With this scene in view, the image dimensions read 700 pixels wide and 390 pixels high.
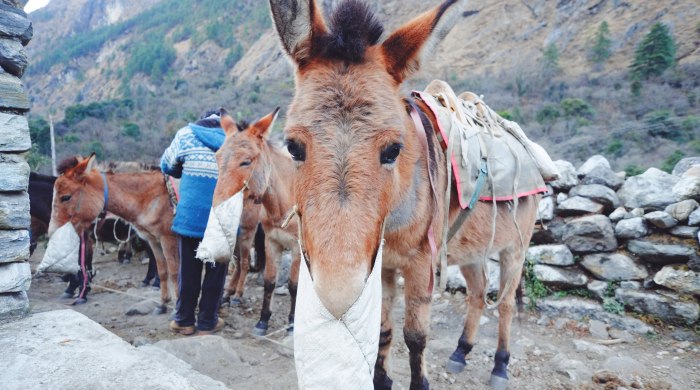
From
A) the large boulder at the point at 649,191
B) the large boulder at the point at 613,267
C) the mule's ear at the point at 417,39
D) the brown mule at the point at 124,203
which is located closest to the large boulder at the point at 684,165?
the large boulder at the point at 649,191

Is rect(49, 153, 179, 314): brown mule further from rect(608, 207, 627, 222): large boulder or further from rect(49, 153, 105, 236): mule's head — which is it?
rect(608, 207, 627, 222): large boulder

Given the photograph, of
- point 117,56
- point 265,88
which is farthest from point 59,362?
point 117,56

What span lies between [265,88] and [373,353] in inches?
1653

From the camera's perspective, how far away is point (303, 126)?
1480 millimetres

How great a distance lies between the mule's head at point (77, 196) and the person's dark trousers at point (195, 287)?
1.69 meters

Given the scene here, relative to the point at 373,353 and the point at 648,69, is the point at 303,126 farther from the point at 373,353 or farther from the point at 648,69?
the point at 648,69

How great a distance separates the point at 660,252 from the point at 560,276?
1081mm

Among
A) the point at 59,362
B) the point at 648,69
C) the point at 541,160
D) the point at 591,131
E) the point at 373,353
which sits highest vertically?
the point at 648,69

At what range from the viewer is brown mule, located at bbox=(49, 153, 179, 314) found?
4.58 m

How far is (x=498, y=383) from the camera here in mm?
3326

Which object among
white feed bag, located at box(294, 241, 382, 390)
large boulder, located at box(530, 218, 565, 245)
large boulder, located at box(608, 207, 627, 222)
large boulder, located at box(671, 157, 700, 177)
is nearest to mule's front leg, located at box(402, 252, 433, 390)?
white feed bag, located at box(294, 241, 382, 390)

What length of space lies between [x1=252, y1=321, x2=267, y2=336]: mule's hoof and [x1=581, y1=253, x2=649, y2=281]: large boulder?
4146 millimetres

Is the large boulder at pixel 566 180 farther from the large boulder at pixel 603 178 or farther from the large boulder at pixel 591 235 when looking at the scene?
the large boulder at pixel 591 235

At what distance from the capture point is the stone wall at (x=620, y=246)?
4141mm
